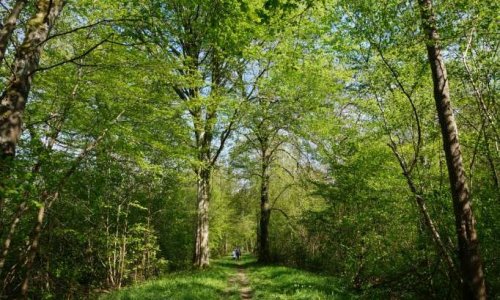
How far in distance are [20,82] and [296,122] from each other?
17389 mm

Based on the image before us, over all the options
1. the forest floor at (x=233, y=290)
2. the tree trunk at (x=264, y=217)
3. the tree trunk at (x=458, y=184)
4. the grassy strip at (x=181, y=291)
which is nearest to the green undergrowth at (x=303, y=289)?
the forest floor at (x=233, y=290)

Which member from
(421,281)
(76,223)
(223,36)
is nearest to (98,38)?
(223,36)

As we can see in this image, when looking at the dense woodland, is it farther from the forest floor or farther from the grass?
the forest floor

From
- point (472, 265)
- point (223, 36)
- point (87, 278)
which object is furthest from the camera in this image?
point (87, 278)

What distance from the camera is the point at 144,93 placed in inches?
469

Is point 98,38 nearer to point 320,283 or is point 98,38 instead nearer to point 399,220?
point 399,220

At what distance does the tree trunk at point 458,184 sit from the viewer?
7.11 meters

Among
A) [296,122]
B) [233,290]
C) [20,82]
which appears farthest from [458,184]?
[296,122]

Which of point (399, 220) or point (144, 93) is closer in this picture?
point (399, 220)

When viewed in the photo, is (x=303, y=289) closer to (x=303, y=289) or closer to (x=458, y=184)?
(x=303, y=289)

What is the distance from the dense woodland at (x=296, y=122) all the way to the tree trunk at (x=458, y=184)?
3cm

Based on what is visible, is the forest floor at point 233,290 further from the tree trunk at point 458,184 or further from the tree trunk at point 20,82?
the tree trunk at point 20,82

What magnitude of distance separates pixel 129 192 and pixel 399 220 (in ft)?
43.2

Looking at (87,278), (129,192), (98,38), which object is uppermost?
(98,38)
